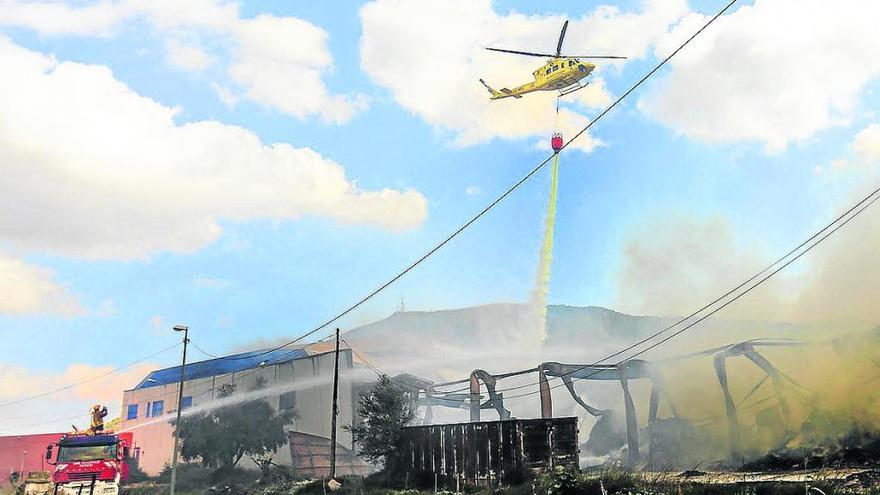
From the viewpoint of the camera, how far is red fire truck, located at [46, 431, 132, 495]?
34.2 metres

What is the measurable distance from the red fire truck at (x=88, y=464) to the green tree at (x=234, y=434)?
1599 centimetres

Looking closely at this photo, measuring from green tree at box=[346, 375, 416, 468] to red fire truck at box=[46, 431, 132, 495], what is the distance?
13.0m

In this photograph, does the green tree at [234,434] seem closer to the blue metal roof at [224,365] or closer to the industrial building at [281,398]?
the industrial building at [281,398]

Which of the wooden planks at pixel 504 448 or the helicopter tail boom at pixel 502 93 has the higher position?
the helicopter tail boom at pixel 502 93

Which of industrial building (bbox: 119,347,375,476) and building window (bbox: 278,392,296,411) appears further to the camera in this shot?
building window (bbox: 278,392,296,411)

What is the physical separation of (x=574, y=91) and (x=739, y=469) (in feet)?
90.6

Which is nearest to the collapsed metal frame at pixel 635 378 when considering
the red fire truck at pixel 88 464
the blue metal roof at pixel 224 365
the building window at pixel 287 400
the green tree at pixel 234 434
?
the building window at pixel 287 400

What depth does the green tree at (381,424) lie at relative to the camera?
41438 mm

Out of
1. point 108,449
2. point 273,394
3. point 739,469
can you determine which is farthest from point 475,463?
point 273,394

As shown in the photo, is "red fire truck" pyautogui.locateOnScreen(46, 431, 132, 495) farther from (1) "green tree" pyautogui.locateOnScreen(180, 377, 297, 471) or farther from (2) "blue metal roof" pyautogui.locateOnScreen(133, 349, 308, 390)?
(2) "blue metal roof" pyautogui.locateOnScreen(133, 349, 308, 390)

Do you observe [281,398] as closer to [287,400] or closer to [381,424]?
[287,400]

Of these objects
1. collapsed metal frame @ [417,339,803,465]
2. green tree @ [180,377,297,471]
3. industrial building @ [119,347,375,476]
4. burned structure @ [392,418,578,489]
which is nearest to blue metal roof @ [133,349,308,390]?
industrial building @ [119,347,375,476]

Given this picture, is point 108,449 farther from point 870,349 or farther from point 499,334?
point 499,334

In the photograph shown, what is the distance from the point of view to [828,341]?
40531 mm
